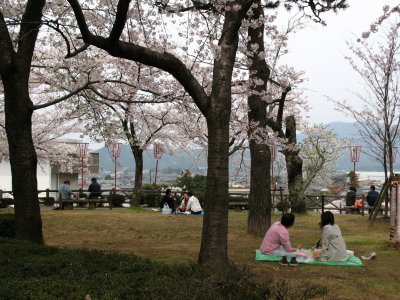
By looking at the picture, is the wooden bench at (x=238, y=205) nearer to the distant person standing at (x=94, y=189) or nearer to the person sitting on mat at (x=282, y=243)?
the distant person standing at (x=94, y=189)

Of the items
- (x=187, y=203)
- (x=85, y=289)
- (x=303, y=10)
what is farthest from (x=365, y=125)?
(x=85, y=289)

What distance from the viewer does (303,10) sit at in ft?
22.4

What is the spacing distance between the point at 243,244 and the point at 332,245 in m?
2.52

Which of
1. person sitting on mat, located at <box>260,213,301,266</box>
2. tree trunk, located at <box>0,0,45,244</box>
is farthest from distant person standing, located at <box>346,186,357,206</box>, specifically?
tree trunk, located at <box>0,0,45,244</box>

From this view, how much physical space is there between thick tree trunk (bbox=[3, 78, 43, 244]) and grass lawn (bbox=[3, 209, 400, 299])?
4.82ft

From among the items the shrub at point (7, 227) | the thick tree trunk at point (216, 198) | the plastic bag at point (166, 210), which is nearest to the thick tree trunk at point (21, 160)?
the shrub at point (7, 227)

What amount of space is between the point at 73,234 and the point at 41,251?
234 inches

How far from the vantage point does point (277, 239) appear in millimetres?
7359

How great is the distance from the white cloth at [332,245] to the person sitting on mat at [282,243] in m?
0.47

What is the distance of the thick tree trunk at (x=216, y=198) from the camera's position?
5.89 m

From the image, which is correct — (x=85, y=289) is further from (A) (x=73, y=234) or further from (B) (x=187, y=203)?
(B) (x=187, y=203)

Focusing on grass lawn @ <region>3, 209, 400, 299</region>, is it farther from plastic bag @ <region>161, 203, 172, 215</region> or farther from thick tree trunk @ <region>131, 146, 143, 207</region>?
thick tree trunk @ <region>131, 146, 143, 207</region>

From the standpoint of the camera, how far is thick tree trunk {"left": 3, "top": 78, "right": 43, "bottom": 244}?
7438 mm

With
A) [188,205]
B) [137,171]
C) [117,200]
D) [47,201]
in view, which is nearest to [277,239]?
[188,205]
